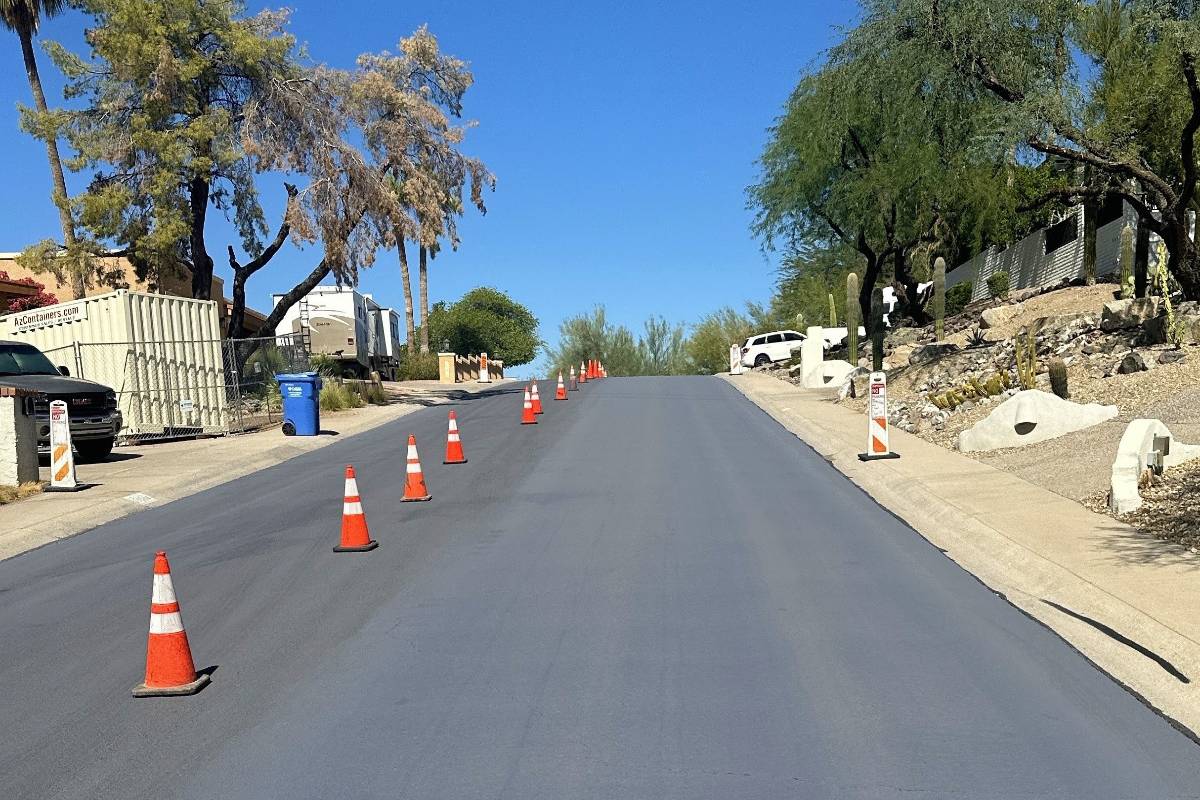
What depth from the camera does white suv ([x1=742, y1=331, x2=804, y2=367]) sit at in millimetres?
47375

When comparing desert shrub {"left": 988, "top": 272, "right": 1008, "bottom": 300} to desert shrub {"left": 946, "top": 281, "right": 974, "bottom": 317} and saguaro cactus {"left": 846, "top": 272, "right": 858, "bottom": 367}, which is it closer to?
desert shrub {"left": 946, "top": 281, "right": 974, "bottom": 317}

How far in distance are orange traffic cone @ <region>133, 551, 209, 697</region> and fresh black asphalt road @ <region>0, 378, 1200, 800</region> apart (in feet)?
0.31

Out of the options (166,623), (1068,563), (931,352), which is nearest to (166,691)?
(166,623)

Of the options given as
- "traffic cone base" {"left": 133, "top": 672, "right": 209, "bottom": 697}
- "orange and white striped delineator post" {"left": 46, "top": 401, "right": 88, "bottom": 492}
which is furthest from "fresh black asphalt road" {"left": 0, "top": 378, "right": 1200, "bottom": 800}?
"orange and white striped delineator post" {"left": 46, "top": 401, "right": 88, "bottom": 492}

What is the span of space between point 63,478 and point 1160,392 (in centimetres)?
1479

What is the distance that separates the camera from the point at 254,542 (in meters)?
11.3

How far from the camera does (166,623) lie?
650cm

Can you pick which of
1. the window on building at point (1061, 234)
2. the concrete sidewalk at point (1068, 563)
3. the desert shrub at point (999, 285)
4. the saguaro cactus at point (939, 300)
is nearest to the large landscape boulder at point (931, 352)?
the saguaro cactus at point (939, 300)

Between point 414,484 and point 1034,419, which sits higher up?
point 1034,419

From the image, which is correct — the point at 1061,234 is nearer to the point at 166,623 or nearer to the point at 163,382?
the point at 163,382

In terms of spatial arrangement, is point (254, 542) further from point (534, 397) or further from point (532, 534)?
point (534, 397)

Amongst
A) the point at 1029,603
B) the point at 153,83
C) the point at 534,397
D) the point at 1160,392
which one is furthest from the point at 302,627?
the point at 153,83

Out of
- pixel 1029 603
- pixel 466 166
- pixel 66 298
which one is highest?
pixel 466 166

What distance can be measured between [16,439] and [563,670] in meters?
11.9
